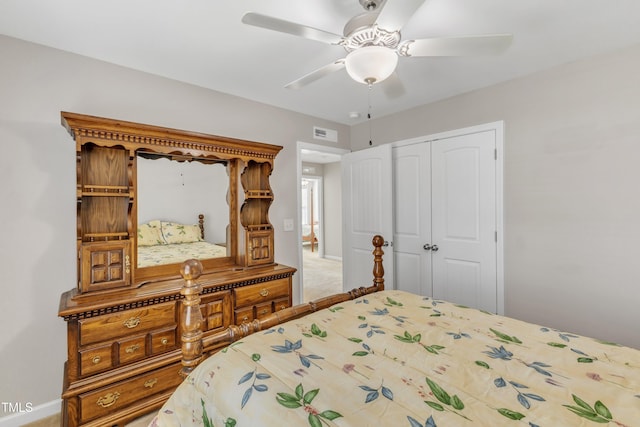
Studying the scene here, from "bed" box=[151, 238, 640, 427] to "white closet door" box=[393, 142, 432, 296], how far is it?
166 cm

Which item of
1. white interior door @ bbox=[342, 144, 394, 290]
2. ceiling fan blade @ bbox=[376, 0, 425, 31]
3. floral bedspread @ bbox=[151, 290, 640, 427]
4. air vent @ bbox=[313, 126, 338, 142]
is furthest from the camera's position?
air vent @ bbox=[313, 126, 338, 142]

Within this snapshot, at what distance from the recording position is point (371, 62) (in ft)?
4.53

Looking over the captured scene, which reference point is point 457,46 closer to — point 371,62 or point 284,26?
point 371,62

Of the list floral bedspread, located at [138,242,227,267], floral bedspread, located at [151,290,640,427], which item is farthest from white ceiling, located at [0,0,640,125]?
floral bedspread, located at [151,290,640,427]

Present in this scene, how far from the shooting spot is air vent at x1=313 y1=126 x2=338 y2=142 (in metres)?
3.60

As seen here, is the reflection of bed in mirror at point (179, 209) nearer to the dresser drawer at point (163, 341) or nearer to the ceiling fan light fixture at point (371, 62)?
the dresser drawer at point (163, 341)

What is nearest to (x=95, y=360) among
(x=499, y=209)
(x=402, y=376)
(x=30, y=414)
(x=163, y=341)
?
(x=163, y=341)

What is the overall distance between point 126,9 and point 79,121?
705mm

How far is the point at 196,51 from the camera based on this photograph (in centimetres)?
210

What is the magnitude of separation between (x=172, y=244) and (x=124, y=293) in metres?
0.56

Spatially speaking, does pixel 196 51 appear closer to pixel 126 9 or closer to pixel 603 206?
pixel 126 9

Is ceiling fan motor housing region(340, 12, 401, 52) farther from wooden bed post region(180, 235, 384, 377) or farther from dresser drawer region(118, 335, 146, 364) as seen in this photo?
dresser drawer region(118, 335, 146, 364)

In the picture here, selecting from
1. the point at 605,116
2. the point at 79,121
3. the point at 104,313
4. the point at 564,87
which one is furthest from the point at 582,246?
the point at 79,121

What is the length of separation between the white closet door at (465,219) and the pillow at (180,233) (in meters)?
2.34
